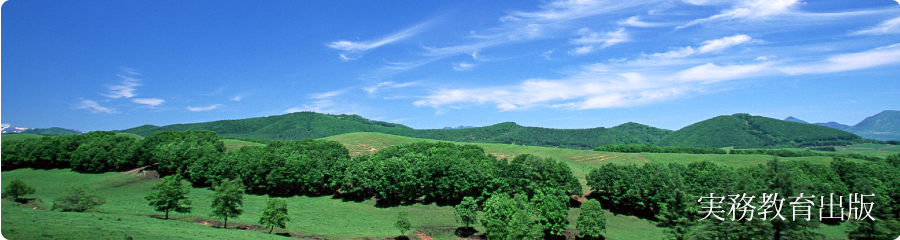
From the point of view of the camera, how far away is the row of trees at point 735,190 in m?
29.5

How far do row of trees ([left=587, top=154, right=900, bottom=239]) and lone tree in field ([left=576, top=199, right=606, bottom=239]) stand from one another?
22.8ft

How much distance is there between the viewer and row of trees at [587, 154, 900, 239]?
29.5 metres

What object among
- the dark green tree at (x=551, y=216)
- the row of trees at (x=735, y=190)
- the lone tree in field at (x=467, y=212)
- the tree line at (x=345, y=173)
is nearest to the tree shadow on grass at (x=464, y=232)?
the lone tree in field at (x=467, y=212)

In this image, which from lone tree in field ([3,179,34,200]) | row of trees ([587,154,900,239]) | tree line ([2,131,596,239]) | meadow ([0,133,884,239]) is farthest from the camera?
lone tree in field ([3,179,34,200])

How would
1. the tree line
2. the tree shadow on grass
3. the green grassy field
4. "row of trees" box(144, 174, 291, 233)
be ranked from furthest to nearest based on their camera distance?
the tree shadow on grass
the tree line
"row of trees" box(144, 174, 291, 233)
the green grassy field

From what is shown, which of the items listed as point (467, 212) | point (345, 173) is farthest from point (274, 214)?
point (345, 173)

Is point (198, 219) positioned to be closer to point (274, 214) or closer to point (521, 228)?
point (274, 214)

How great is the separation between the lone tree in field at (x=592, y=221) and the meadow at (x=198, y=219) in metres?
4.56

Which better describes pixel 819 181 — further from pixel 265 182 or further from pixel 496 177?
pixel 265 182

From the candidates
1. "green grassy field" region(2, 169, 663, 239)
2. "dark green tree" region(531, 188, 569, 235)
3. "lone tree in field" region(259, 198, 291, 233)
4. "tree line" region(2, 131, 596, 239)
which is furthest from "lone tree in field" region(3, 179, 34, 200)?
"dark green tree" region(531, 188, 569, 235)

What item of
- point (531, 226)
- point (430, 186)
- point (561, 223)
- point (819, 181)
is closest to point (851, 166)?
point (819, 181)

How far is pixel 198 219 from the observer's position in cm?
4431

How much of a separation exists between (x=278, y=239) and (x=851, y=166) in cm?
9810

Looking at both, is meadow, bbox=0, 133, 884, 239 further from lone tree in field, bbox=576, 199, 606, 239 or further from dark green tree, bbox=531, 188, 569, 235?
dark green tree, bbox=531, 188, 569, 235
